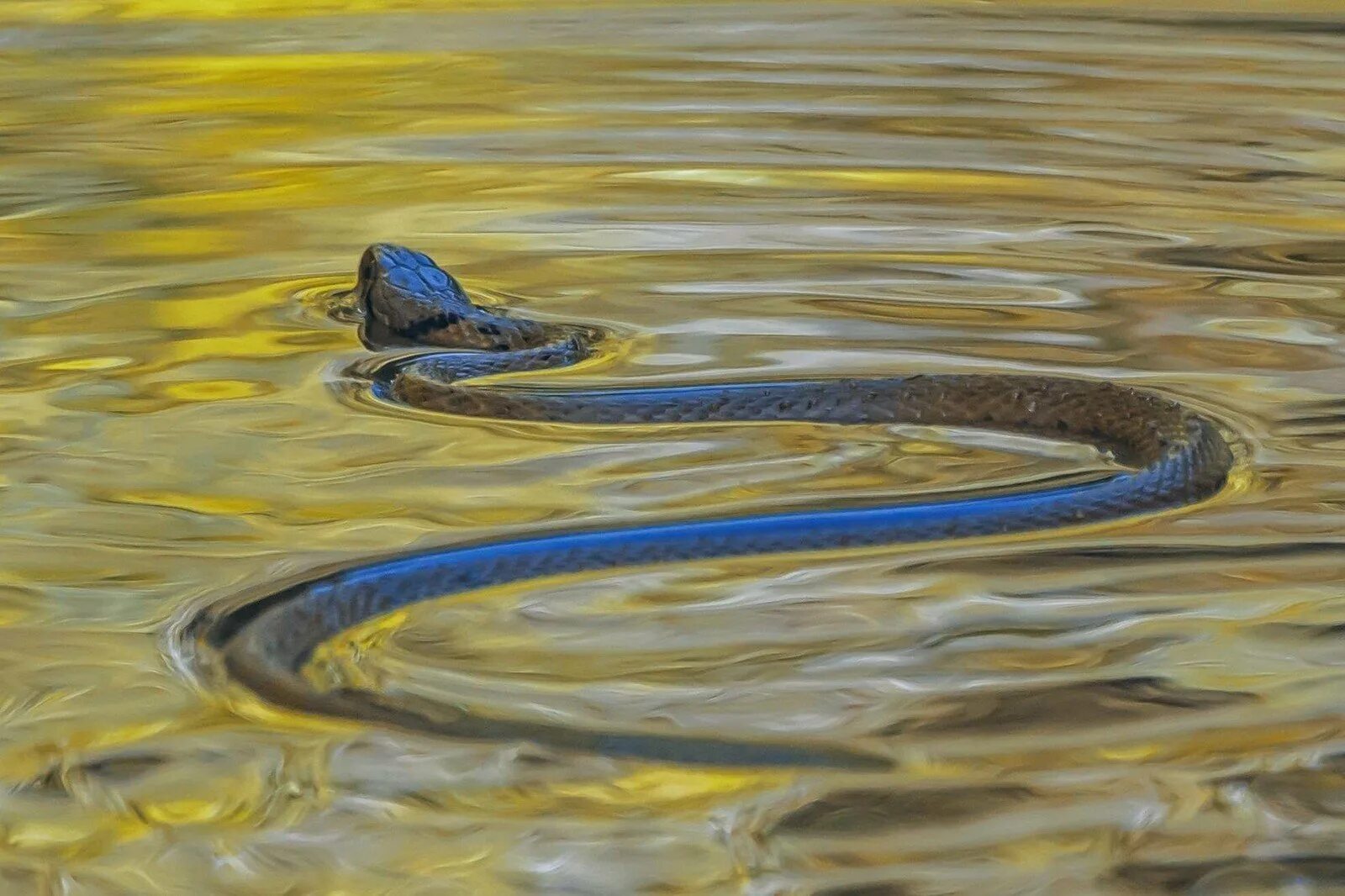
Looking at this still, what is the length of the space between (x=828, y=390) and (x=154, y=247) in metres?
1.89

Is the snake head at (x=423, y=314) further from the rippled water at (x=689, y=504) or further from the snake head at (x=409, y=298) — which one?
the rippled water at (x=689, y=504)

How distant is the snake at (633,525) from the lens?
202 cm

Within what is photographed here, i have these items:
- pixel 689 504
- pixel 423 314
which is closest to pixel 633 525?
pixel 689 504

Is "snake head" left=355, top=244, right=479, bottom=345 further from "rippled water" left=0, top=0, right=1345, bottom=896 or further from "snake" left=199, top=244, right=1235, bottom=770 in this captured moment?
"rippled water" left=0, top=0, right=1345, bottom=896

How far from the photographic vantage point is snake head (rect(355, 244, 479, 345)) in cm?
401

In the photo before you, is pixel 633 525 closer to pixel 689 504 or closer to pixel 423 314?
pixel 689 504

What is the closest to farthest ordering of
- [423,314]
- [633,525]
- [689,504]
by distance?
[633,525]
[689,504]
[423,314]

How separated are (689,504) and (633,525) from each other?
139 millimetres

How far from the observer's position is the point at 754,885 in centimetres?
166

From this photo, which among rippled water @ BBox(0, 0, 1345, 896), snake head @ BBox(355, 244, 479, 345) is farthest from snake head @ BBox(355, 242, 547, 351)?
rippled water @ BBox(0, 0, 1345, 896)

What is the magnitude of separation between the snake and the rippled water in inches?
1.8

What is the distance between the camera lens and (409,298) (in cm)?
404

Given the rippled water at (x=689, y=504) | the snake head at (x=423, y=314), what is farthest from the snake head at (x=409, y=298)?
the rippled water at (x=689, y=504)

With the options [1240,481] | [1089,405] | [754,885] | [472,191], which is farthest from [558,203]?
[754,885]
